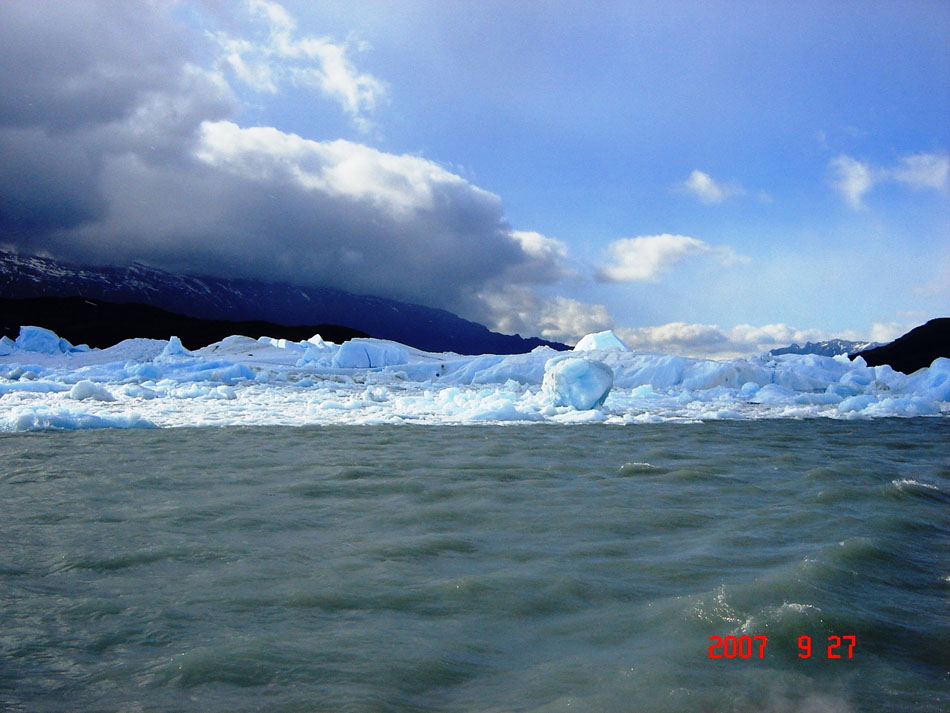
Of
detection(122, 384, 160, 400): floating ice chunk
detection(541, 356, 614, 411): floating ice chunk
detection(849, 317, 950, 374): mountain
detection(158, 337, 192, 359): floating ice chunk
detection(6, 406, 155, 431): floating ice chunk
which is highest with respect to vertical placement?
detection(849, 317, 950, 374): mountain

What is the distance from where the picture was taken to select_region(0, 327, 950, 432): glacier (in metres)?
14.8

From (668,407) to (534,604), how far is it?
16.3 m

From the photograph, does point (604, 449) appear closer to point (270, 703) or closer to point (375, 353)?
point (270, 703)

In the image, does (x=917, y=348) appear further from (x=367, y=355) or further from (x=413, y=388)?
(x=413, y=388)

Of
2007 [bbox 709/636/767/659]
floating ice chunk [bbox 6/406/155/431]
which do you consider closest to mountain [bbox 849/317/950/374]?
floating ice chunk [bbox 6/406/155/431]

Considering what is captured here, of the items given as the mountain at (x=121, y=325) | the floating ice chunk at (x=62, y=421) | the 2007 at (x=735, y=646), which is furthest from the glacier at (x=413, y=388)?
the mountain at (x=121, y=325)

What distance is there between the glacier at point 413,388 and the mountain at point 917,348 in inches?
1907

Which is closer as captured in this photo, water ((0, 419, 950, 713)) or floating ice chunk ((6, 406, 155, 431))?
water ((0, 419, 950, 713))

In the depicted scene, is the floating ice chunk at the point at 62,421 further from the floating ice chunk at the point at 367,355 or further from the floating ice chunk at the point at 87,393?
the floating ice chunk at the point at 367,355

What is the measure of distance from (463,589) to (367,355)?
32744 mm

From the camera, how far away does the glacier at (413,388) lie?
14.8 metres

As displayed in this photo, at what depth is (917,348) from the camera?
77.5m
